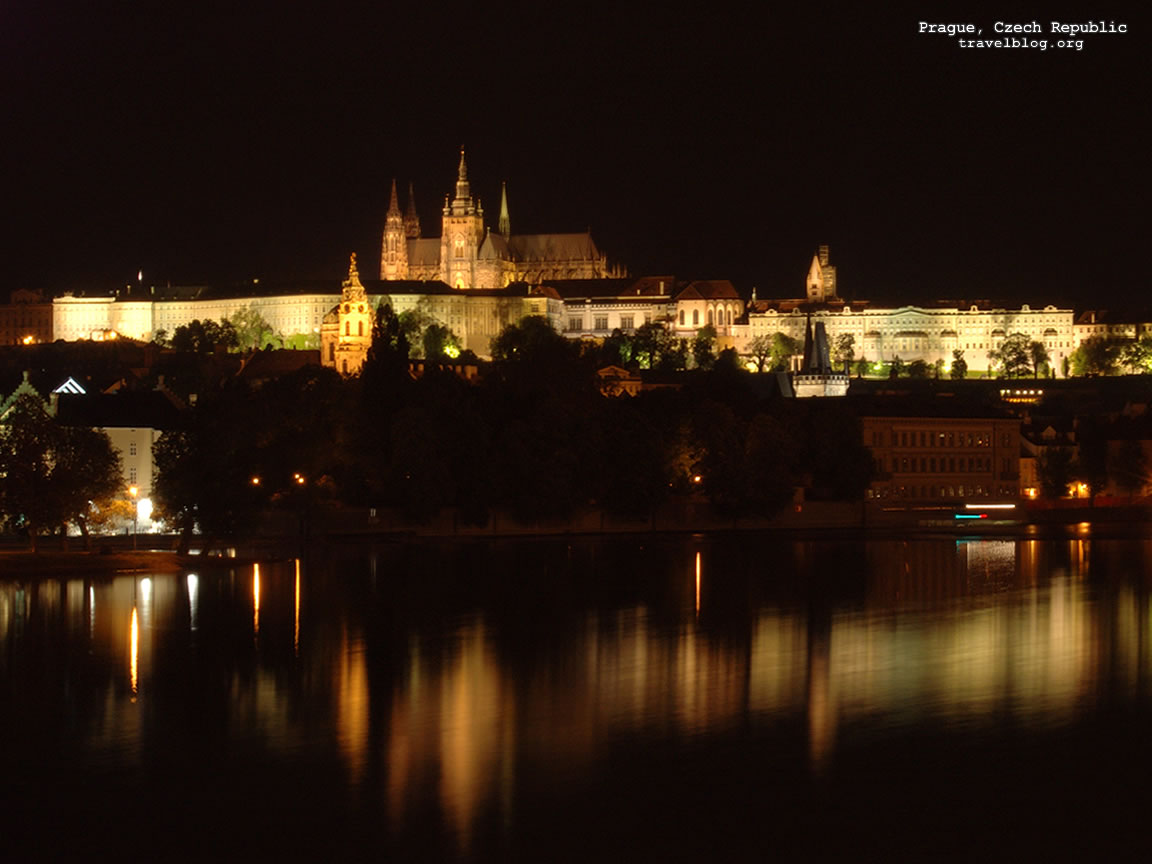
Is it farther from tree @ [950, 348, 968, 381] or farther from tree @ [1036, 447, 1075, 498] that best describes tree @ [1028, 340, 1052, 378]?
tree @ [1036, 447, 1075, 498]

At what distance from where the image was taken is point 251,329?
163 metres

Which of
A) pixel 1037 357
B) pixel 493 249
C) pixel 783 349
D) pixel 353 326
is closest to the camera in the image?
pixel 353 326

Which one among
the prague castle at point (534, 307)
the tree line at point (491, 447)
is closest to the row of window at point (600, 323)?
the prague castle at point (534, 307)

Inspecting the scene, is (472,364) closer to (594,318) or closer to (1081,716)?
(594,318)

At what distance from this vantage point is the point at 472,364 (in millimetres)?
121062

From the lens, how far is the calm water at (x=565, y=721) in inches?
729

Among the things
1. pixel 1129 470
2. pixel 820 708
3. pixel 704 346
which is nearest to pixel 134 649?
pixel 820 708

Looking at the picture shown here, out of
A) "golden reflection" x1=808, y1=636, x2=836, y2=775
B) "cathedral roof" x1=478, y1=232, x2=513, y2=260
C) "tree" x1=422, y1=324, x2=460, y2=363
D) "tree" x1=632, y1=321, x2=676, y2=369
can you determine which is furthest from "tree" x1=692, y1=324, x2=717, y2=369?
"golden reflection" x1=808, y1=636, x2=836, y2=775

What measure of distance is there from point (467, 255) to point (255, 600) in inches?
5836

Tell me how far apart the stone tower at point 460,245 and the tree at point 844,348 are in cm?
3431

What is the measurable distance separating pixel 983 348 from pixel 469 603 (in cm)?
14978

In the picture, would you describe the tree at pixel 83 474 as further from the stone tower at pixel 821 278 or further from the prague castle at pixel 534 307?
the stone tower at pixel 821 278

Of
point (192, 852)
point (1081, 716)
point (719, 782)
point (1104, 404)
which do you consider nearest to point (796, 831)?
point (719, 782)

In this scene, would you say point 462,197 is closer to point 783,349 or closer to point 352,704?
point 783,349
